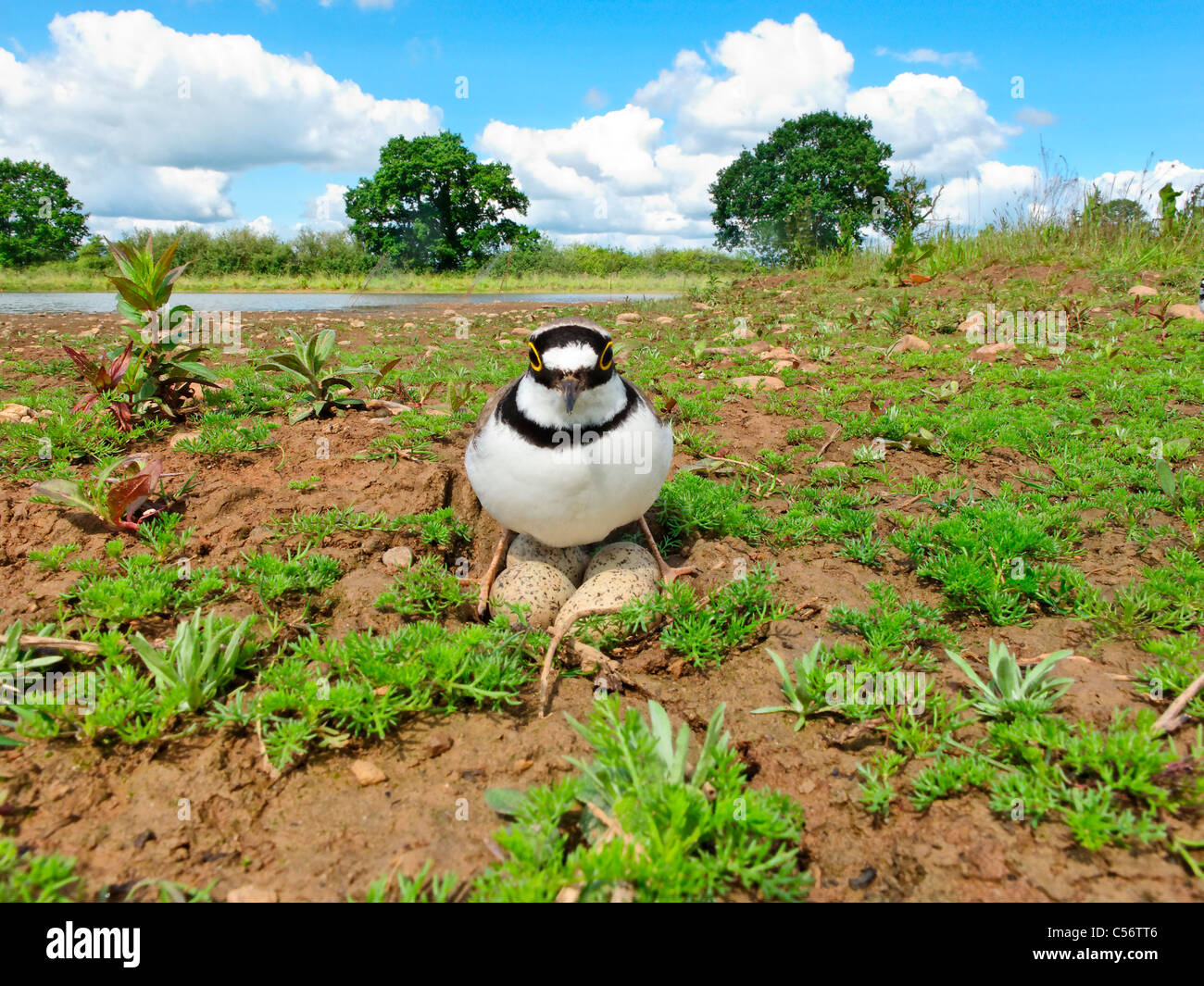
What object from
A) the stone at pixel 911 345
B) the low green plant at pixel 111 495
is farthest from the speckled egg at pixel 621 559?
the stone at pixel 911 345

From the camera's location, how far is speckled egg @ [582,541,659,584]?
3742 millimetres

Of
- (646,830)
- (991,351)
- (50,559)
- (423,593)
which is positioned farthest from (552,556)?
(991,351)

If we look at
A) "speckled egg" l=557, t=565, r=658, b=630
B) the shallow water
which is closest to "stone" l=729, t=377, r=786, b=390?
"speckled egg" l=557, t=565, r=658, b=630

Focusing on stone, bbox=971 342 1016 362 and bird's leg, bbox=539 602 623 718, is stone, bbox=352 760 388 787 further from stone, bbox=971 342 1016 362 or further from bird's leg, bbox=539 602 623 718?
stone, bbox=971 342 1016 362

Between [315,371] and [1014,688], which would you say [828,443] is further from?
A: [315,371]

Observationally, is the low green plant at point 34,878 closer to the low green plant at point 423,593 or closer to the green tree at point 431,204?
the low green plant at point 423,593

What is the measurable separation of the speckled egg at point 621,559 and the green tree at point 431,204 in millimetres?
39013

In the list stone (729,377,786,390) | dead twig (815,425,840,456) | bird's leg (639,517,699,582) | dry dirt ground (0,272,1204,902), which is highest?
stone (729,377,786,390)

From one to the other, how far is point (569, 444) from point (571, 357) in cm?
44

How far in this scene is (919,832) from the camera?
2.21m

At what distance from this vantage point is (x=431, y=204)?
39.8 metres

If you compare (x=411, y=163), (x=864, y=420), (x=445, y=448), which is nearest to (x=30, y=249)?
(x=411, y=163)

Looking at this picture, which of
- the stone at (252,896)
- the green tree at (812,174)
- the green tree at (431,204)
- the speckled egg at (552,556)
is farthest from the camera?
the green tree at (812,174)

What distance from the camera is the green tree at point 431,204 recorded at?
129ft
